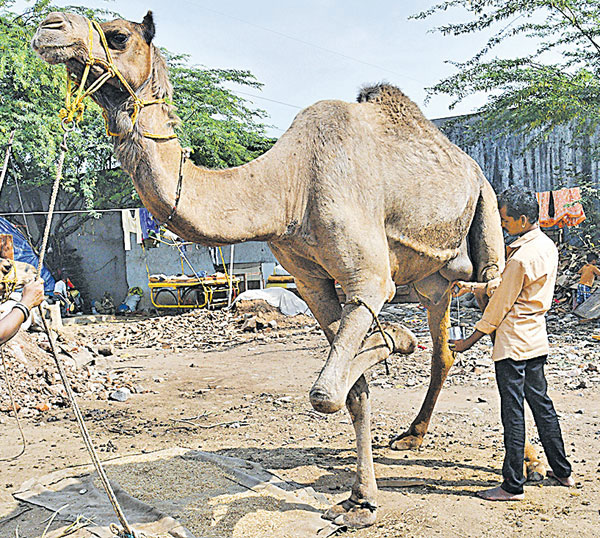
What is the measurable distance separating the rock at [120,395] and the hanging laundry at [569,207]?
1172cm

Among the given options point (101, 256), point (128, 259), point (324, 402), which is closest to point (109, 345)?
point (128, 259)

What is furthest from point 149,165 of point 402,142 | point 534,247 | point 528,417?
point 528,417

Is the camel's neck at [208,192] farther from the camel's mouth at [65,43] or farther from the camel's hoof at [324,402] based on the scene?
the camel's hoof at [324,402]

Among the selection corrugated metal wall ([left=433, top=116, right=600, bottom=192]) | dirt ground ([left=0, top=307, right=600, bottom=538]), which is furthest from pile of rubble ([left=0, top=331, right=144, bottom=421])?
corrugated metal wall ([left=433, top=116, right=600, bottom=192])

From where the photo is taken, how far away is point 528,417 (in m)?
6.00

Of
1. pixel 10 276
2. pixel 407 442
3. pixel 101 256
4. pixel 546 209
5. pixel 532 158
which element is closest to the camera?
pixel 10 276

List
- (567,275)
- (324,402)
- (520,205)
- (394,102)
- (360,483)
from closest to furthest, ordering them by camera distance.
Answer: (324,402) → (360,483) → (520,205) → (394,102) → (567,275)

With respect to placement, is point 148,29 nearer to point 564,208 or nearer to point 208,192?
point 208,192

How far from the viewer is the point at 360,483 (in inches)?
147

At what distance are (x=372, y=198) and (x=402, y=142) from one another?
69 centimetres

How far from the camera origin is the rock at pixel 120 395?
7965mm

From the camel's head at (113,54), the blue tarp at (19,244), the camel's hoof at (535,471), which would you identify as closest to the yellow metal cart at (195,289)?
the blue tarp at (19,244)

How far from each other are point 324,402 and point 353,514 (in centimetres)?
92

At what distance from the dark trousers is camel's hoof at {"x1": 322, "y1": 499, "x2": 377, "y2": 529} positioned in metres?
1.03
